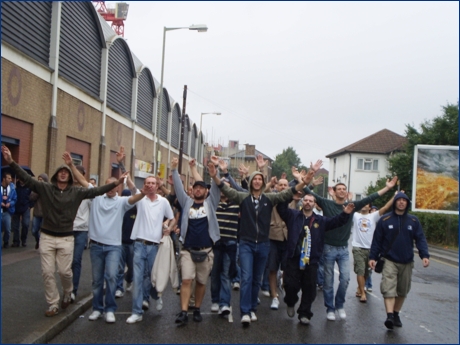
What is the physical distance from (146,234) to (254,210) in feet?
5.19

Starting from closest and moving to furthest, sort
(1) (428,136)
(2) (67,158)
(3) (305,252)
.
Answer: (2) (67,158)
(3) (305,252)
(1) (428,136)

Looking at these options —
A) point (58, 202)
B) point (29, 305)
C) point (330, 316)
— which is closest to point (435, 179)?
point (330, 316)

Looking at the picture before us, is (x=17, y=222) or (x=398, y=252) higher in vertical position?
(x=398, y=252)

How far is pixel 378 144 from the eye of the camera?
58750mm

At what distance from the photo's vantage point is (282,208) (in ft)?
24.8

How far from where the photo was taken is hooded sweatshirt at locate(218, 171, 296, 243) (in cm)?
725

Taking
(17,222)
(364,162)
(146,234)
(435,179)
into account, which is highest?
(364,162)

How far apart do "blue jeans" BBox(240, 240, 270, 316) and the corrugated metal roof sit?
168 feet

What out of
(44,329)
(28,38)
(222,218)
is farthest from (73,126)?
(44,329)

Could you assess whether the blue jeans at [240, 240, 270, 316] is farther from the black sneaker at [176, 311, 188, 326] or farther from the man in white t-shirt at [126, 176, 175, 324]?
the man in white t-shirt at [126, 176, 175, 324]

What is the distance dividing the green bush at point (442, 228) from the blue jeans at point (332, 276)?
19.1 meters

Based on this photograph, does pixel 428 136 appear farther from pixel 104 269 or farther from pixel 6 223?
pixel 104 269

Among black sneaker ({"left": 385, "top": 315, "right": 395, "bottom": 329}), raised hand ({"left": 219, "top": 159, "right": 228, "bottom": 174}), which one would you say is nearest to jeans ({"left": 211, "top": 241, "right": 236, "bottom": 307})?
raised hand ({"left": 219, "top": 159, "right": 228, "bottom": 174})

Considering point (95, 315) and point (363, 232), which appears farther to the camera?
point (363, 232)
